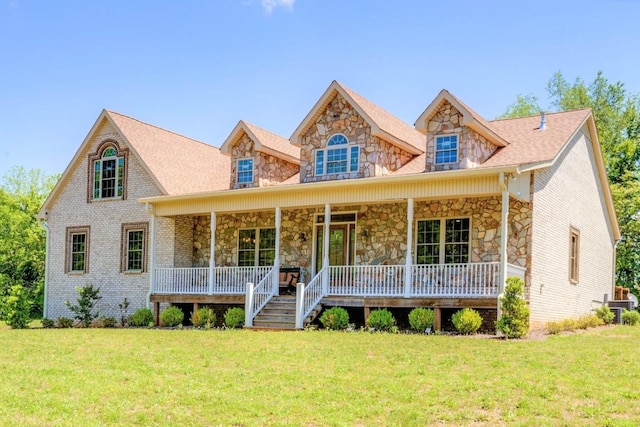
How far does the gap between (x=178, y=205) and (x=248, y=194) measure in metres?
2.58

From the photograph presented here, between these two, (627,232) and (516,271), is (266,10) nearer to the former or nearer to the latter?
(516,271)

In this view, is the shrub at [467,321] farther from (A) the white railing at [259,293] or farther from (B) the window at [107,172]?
(B) the window at [107,172]

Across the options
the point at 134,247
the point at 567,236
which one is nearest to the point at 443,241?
the point at 567,236

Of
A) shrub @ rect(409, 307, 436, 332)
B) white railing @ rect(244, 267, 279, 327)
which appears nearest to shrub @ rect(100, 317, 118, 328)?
white railing @ rect(244, 267, 279, 327)

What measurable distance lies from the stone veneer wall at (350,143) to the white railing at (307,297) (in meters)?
3.03

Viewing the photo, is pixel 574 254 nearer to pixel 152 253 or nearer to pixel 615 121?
pixel 152 253

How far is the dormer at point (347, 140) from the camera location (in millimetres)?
19250

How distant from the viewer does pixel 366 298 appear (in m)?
17.2

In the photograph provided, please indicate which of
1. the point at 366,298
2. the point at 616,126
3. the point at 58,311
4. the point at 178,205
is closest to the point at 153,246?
the point at 178,205

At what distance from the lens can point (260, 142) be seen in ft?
68.9

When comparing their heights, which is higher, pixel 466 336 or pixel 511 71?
pixel 511 71

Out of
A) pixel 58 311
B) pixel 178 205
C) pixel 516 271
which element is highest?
pixel 178 205

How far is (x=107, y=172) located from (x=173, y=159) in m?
2.15

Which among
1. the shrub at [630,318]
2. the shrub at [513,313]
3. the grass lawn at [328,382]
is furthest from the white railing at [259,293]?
the shrub at [630,318]
